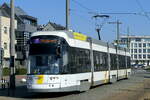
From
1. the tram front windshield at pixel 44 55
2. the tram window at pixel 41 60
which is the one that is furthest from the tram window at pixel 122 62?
the tram window at pixel 41 60

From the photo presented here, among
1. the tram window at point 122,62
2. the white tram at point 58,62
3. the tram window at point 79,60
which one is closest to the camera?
the white tram at point 58,62

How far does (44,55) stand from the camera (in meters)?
20.0

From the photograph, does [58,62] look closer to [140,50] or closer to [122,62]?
[122,62]

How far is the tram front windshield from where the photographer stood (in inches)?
779

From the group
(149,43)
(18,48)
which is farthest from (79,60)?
(149,43)

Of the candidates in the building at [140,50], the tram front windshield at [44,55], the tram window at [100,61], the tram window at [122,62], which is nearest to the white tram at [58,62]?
the tram front windshield at [44,55]

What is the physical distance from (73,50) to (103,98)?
3.28 m

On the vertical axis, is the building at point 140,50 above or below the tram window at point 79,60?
above

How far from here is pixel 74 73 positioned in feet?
69.7

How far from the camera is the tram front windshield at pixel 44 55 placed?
1978 cm

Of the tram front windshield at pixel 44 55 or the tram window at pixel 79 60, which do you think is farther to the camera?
the tram window at pixel 79 60

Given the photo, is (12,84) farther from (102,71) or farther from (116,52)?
(116,52)

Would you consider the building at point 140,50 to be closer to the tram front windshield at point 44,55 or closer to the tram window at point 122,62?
the tram window at point 122,62

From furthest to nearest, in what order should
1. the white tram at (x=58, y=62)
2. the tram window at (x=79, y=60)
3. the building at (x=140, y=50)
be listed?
1. the building at (x=140, y=50)
2. the tram window at (x=79, y=60)
3. the white tram at (x=58, y=62)
